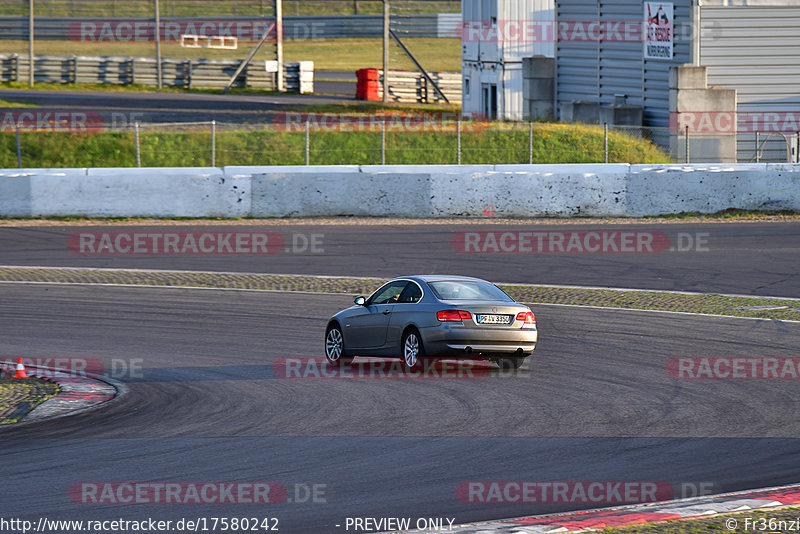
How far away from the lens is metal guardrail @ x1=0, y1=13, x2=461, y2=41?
79688mm

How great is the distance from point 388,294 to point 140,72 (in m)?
44.7

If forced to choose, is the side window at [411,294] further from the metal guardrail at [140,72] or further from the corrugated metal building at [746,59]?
the metal guardrail at [140,72]

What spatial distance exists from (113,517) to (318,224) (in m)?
19.5

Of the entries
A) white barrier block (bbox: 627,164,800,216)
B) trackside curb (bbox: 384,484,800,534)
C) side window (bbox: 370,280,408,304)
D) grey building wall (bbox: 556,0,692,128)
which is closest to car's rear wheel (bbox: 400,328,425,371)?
side window (bbox: 370,280,408,304)

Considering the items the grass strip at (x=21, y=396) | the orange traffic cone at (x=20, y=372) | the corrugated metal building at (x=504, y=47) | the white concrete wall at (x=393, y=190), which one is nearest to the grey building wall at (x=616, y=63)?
the corrugated metal building at (x=504, y=47)

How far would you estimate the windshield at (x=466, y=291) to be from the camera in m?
14.6

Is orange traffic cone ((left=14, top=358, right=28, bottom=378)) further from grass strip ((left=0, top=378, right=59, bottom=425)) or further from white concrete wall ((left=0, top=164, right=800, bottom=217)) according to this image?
white concrete wall ((left=0, top=164, right=800, bottom=217))

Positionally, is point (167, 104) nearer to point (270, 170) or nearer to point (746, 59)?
point (270, 170)

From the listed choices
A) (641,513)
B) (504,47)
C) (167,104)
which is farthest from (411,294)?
(167,104)

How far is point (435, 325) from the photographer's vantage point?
1402cm

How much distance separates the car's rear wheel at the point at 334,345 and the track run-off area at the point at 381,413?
216 mm

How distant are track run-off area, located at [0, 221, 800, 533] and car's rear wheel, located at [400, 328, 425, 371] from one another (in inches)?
13.5

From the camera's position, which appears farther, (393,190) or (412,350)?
(393,190)

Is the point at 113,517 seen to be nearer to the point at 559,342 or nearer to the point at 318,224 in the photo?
the point at 559,342
